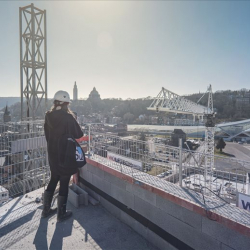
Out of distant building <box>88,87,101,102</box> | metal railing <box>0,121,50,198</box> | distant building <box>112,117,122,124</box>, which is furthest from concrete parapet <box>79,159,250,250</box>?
distant building <box>88,87,101,102</box>

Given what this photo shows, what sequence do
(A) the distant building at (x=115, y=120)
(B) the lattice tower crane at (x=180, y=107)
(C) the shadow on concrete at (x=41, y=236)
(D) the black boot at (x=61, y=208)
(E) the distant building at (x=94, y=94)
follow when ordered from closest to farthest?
(C) the shadow on concrete at (x=41, y=236)
(D) the black boot at (x=61, y=208)
(B) the lattice tower crane at (x=180, y=107)
(A) the distant building at (x=115, y=120)
(E) the distant building at (x=94, y=94)

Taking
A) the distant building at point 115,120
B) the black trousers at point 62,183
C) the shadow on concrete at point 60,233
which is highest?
the black trousers at point 62,183

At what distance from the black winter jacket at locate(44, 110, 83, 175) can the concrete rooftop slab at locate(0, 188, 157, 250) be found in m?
0.89

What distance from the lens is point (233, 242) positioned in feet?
5.94

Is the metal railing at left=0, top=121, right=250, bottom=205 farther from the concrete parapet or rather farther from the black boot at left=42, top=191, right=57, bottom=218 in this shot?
the black boot at left=42, top=191, right=57, bottom=218

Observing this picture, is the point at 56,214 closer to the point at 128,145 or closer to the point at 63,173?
the point at 63,173

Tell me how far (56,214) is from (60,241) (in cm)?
71

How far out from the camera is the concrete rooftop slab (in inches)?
101

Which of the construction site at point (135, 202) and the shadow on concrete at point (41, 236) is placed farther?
the shadow on concrete at point (41, 236)

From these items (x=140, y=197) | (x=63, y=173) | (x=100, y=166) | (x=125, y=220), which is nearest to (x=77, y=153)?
(x=63, y=173)

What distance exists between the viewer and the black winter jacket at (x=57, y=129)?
8.84ft

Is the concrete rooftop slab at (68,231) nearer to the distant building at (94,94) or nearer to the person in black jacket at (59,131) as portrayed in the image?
the person in black jacket at (59,131)

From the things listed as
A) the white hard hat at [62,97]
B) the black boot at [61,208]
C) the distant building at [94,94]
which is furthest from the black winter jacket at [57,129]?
the distant building at [94,94]

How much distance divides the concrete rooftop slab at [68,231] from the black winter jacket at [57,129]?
35.2 inches
